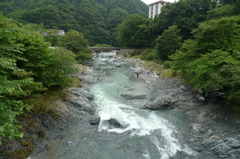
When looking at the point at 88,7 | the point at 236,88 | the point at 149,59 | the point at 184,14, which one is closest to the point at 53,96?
A: the point at 236,88

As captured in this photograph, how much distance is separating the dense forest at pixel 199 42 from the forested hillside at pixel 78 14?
115 feet

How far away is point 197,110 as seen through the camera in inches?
535

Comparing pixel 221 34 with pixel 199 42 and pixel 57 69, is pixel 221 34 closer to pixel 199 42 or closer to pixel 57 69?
pixel 199 42

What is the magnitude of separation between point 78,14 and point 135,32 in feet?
183

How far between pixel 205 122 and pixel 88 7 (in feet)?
357

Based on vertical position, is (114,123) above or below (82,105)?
below

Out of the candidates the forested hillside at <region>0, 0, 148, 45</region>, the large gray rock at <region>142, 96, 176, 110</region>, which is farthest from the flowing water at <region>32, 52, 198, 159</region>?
the forested hillside at <region>0, 0, 148, 45</region>

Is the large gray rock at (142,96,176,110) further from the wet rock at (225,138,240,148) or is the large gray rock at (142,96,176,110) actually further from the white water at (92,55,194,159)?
the wet rock at (225,138,240,148)

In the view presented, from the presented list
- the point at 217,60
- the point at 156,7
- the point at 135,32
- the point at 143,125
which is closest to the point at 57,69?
the point at 143,125

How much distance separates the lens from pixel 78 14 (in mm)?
95875

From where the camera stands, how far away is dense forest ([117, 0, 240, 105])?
40.4 ft

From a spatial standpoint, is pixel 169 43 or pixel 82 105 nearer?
pixel 82 105

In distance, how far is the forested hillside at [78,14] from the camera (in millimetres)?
71688

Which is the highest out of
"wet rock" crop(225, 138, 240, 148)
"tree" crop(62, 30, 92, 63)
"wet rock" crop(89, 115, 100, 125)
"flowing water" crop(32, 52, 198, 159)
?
"tree" crop(62, 30, 92, 63)
